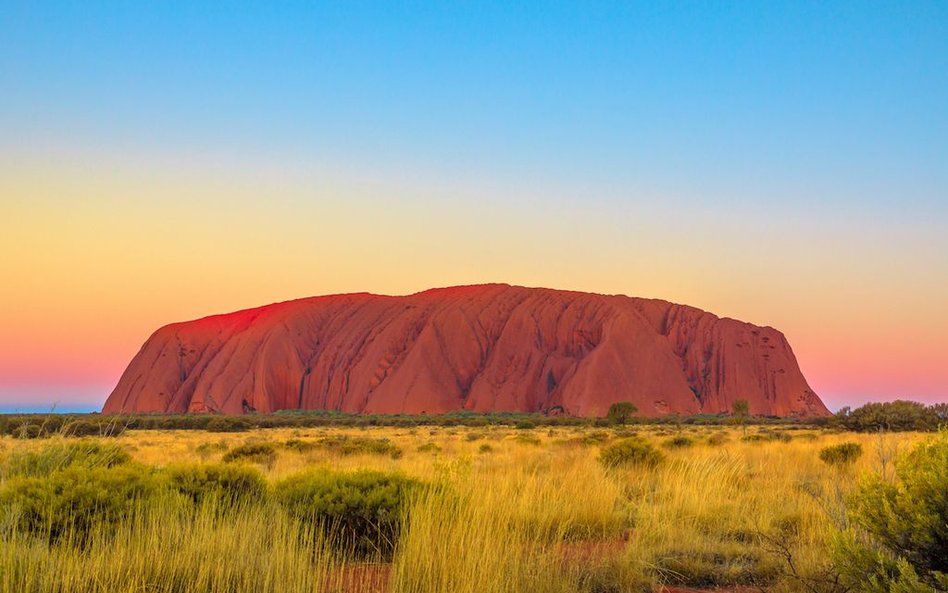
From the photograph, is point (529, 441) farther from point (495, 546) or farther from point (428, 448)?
point (495, 546)

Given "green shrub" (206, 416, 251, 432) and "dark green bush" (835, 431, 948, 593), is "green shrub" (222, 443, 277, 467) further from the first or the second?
"green shrub" (206, 416, 251, 432)

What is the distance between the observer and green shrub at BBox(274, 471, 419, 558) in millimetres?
7355

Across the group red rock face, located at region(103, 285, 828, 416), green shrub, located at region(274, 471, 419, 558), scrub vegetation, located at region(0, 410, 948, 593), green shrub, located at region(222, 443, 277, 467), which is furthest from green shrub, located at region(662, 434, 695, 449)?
red rock face, located at region(103, 285, 828, 416)

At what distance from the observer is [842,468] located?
1461 centimetres

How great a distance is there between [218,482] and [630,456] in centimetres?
939

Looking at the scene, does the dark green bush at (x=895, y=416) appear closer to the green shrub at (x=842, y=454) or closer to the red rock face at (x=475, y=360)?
the green shrub at (x=842, y=454)

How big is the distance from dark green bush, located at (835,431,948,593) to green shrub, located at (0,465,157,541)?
218 inches

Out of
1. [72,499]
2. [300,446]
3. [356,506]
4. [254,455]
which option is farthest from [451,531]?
[300,446]

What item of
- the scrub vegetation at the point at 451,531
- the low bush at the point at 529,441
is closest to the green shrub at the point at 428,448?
the low bush at the point at 529,441

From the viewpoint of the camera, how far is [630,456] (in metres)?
15.4

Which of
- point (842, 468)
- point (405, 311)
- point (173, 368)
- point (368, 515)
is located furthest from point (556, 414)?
point (368, 515)

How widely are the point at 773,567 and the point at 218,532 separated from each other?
4.74m

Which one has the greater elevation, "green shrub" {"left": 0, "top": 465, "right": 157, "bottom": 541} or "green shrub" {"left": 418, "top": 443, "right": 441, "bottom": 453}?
"green shrub" {"left": 0, "top": 465, "right": 157, "bottom": 541}

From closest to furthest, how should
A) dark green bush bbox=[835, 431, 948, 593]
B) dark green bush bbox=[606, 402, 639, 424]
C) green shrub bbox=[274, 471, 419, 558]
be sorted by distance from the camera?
dark green bush bbox=[835, 431, 948, 593], green shrub bbox=[274, 471, 419, 558], dark green bush bbox=[606, 402, 639, 424]
